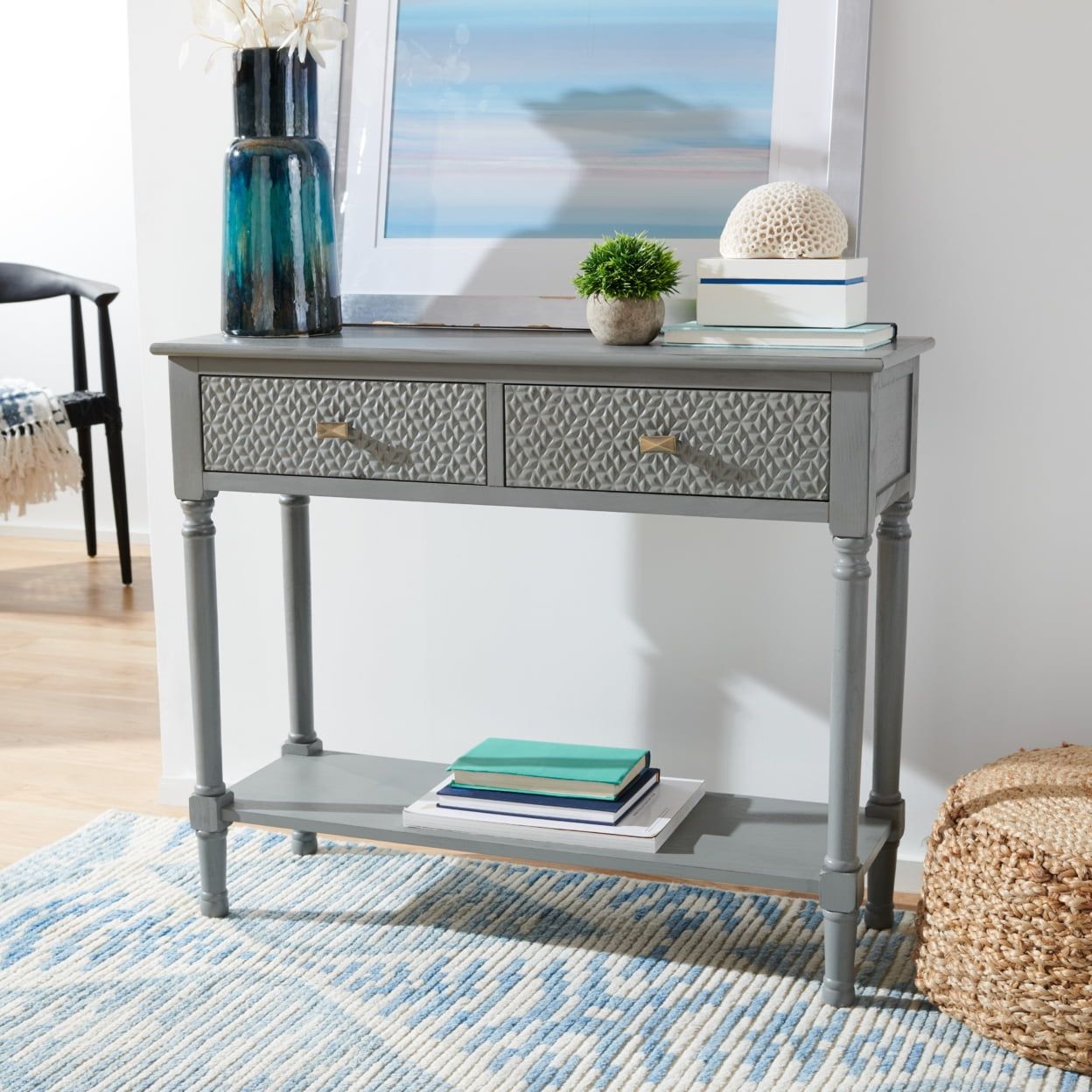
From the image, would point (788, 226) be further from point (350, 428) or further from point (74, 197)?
point (74, 197)

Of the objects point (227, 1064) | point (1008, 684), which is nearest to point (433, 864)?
point (227, 1064)

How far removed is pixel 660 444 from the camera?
157cm

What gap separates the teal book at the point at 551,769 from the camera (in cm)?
177

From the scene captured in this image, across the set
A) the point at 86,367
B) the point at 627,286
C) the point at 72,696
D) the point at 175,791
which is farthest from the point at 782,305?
the point at 86,367

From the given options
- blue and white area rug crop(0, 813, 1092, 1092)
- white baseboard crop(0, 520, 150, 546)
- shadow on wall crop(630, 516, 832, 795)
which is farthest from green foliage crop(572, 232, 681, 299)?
white baseboard crop(0, 520, 150, 546)

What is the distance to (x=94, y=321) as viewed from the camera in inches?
166

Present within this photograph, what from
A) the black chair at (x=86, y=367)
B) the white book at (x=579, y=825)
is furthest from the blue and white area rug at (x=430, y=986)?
the black chair at (x=86, y=367)

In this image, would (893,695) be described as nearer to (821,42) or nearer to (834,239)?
(834,239)

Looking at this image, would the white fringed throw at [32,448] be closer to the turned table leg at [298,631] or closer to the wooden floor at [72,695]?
the wooden floor at [72,695]

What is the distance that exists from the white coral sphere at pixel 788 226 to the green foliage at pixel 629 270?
0.09 m

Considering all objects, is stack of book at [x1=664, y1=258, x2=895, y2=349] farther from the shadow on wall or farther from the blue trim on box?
the shadow on wall

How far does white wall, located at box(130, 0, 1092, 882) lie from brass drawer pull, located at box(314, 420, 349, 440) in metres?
0.44

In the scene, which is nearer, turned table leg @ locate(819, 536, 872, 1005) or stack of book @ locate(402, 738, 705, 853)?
turned table leg @ locate(819, 536, 872, 1005)

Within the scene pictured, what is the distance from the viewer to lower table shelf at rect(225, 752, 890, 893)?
1.69 meters
